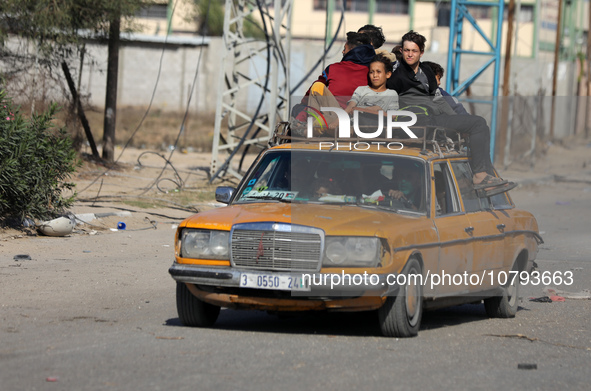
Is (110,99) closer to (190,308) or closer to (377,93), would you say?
(377,93)

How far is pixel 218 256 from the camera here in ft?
22.2

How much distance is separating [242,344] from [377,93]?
Result: 3220 millimetres

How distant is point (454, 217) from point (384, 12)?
5510 cm

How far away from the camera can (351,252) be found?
6.54 meters

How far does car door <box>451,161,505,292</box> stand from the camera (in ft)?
25.6

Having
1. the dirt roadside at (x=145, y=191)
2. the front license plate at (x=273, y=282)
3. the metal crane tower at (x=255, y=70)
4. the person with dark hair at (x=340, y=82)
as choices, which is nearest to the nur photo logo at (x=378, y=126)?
the person with dark hair at (x=340, y=82)

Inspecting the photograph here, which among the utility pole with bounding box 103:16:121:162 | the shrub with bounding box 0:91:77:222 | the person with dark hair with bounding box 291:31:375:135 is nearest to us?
the person with dark hair with bounding box 291:31:375:135

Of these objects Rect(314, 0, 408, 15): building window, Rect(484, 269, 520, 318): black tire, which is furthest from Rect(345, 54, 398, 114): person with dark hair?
Rect(314, 0, 408, 15): building window

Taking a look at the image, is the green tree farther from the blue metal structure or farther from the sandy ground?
the blue metal structure

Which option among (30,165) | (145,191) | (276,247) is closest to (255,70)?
(145,191)

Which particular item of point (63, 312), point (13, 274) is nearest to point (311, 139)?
point (63, 312)

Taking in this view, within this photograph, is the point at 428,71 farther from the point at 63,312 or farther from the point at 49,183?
the point at 49,183

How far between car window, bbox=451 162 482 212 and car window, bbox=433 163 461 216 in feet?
0.47

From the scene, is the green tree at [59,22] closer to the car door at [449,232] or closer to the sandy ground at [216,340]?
the sandy ground at [216,340]
